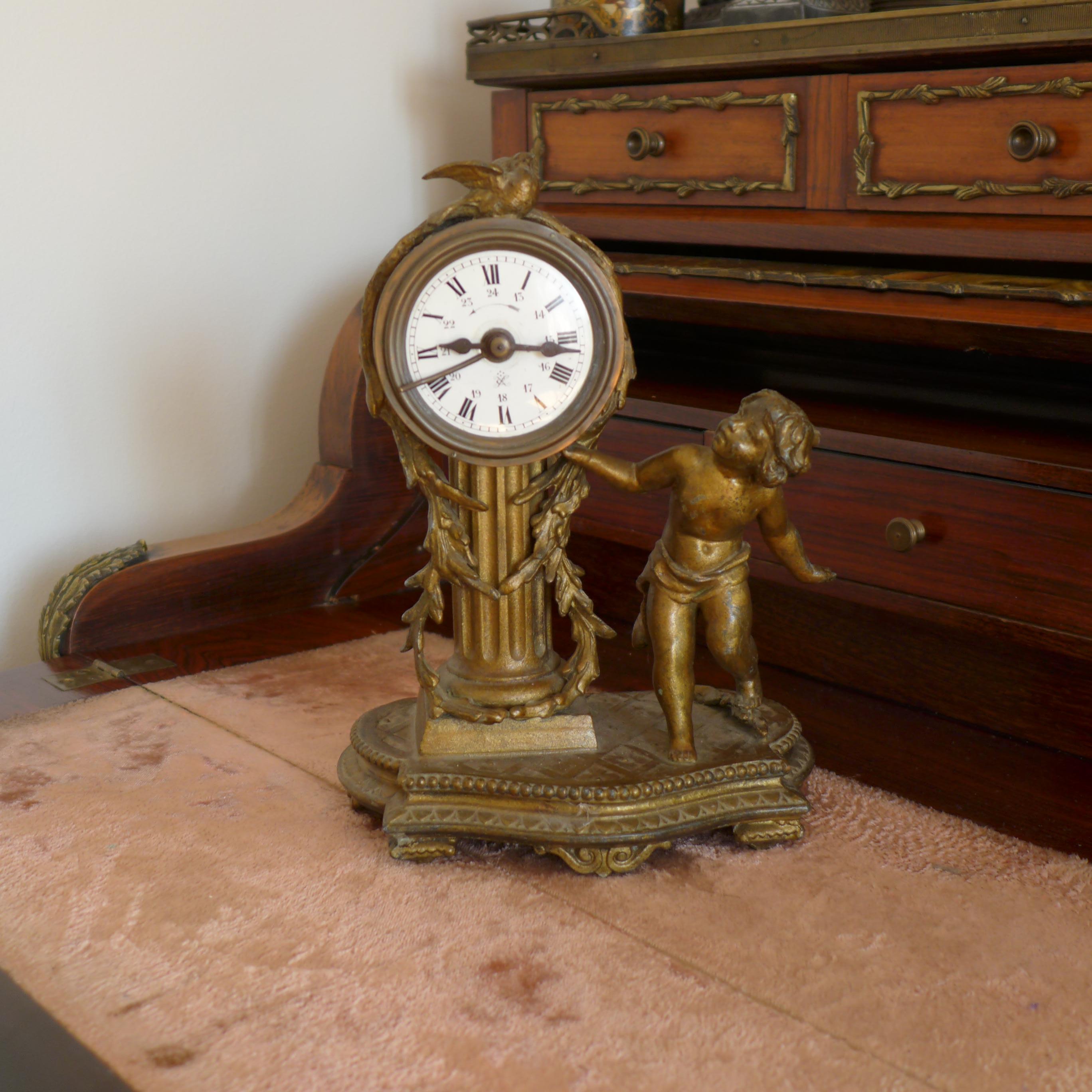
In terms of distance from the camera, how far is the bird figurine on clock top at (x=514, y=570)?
941 mm

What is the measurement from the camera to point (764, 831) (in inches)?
39.2

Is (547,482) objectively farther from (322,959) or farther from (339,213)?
(339,213)

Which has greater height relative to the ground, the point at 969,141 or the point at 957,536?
the point at 969,141

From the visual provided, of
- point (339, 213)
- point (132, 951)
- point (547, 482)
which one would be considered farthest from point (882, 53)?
point (132, 951)

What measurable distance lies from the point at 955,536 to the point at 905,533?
0.04 metres

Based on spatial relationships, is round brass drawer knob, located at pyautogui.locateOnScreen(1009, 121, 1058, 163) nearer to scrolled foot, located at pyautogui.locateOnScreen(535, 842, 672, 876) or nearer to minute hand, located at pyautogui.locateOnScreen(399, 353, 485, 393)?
minute hand, located at pyautogui.locateOnScreen(399, 353, 485, 393)

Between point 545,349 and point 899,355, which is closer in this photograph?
point 545,349

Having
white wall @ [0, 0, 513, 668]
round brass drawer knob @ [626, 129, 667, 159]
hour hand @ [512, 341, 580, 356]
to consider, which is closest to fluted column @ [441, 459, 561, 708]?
hour hand @ [512, 341, 580, 356]

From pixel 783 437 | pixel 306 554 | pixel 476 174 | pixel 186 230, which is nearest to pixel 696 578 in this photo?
pixel 783 437

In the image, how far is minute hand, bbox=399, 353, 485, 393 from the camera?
94cm

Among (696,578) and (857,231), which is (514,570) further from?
(857,231)

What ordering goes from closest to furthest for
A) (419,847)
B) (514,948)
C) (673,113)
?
(514,948) < (419,847) < (673,113)

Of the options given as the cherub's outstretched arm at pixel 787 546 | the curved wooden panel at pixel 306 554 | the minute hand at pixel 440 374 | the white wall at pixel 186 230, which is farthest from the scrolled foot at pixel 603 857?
the white wall at pixel 186 230

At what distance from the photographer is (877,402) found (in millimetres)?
1351
